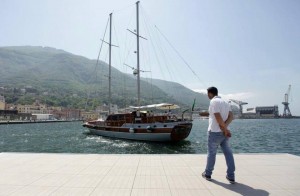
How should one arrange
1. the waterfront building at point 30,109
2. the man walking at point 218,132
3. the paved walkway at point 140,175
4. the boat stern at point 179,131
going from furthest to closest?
1. the waterfront building at point 30,109
2. the boat stern at point 179,131
3. the man walking at point 218,132
4. the paved walkway at point 140,175

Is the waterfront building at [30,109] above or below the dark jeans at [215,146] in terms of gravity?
above

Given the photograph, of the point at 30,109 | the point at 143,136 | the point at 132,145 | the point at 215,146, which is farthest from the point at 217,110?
the point at 30,109

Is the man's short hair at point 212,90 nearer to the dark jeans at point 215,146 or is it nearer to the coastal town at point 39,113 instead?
the dark jeans at point 215,146

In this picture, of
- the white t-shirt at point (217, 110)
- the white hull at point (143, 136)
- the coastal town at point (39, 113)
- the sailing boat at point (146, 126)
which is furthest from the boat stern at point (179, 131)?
the coastal town at point (39, 113)

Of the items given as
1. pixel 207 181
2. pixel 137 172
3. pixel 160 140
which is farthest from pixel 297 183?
pixel 160 140

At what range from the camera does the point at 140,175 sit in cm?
586

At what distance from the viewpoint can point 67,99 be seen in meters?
199

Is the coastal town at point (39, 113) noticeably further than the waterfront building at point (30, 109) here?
No

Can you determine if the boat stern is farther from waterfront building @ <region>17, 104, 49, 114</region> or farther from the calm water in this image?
waterfront building @ <region>17, 104, 49, 114</region>

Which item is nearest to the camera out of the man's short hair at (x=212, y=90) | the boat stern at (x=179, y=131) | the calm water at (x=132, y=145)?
the man's short hair at (x=212, y=90)

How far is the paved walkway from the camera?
15.5ft

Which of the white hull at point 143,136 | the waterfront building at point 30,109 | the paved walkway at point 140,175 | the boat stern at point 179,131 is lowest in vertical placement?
the white hull at point 143,136

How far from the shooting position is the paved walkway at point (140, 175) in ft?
15.5

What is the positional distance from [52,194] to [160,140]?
25.2 m
